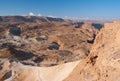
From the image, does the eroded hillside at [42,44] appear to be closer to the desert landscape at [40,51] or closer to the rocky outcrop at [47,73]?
the desert landscape at [40,51]

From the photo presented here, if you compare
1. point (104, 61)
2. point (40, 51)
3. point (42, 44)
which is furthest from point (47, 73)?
point (42, 44)

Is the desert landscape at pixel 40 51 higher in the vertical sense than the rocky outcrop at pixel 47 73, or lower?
lower

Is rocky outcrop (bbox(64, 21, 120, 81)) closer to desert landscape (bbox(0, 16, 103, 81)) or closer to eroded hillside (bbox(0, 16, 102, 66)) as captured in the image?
desert landscape (bbox(0, 16, 103, 81))

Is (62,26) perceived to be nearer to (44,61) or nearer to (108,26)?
(44,61)

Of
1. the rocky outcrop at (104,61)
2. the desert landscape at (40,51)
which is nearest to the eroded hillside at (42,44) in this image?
the desert landscape at (40,51)

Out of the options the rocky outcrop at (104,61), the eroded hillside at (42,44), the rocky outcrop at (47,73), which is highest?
the rocky outcrop at (104,61)

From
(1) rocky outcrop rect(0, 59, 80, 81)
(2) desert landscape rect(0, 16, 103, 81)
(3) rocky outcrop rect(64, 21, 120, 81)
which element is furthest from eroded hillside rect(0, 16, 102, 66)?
(3) rocky outcrop rect(64, 21, 120, 81)

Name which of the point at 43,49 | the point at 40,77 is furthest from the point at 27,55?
the point at 40,77

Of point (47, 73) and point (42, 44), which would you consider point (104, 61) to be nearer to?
point (47, 73)
